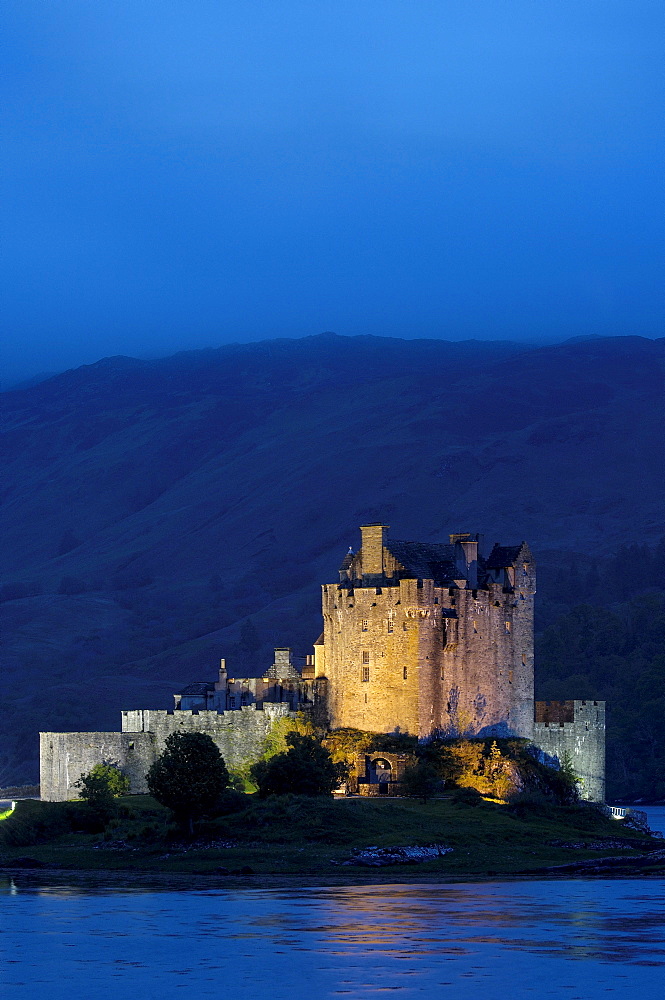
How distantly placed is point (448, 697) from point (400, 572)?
306 inches

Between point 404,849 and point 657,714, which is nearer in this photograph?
point 404,849

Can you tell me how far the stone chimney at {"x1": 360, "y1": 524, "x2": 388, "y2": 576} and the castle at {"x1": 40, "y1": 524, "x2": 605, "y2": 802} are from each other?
8 centimetres

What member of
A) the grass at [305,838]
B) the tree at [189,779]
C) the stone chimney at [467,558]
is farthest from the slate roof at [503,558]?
the tree at [189,779]

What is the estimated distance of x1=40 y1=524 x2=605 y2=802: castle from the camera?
105 meters

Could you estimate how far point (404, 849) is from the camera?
87.0m

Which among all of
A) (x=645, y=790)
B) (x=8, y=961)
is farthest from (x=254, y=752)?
(x=645, y=790)

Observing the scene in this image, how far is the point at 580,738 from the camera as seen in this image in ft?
371

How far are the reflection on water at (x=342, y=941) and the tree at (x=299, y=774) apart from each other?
15496mm

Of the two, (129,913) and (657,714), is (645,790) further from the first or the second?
(129,913)

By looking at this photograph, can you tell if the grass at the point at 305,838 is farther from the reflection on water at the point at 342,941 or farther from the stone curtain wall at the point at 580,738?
the stone curtain wall at the point at 580,738

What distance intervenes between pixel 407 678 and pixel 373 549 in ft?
27.9

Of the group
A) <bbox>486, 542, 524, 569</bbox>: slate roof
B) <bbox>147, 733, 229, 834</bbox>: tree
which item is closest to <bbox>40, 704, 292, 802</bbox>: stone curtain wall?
<bbox>147, 733, 229, 834</bbox>: tree

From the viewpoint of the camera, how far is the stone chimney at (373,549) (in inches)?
4267

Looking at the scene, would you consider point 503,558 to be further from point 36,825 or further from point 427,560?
point 36,825
